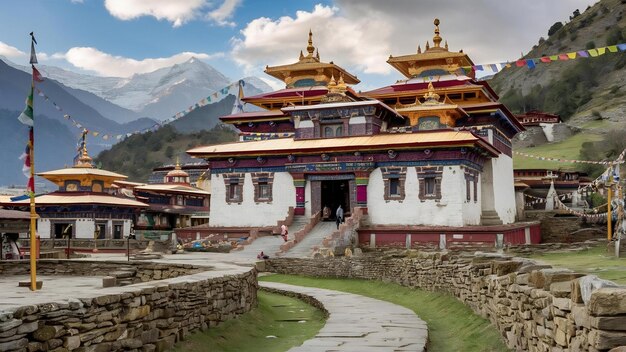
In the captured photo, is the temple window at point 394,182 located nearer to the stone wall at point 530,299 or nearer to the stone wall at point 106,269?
the stone wall at point 530,299

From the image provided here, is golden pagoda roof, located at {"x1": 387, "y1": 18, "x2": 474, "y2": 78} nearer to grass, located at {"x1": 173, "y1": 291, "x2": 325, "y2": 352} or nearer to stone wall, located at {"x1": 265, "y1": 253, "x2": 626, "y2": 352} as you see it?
stone wall, located at {"x1": 265, "y1": 253, "x2": 626, "y2": 352}

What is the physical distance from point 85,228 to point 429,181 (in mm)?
26981

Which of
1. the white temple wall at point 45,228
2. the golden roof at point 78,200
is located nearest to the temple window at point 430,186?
the golden roof at point 78,200

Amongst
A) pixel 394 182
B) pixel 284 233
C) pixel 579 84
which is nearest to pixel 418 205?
pixel 394 182

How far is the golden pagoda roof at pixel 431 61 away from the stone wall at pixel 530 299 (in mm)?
29027

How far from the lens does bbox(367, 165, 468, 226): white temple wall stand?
3444 cm

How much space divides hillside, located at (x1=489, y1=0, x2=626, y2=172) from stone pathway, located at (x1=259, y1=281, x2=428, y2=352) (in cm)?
6801

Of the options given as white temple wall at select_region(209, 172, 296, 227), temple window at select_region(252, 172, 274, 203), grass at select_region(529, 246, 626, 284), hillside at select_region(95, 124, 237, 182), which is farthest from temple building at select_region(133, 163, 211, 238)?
hillside at select_region(95, 124, 237, 182)

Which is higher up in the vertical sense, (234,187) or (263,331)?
(234,187)

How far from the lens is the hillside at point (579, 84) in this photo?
9519 centimetres

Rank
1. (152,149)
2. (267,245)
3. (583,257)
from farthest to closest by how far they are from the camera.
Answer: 1. (152,149)
2. (267,245)
3. (583,257)

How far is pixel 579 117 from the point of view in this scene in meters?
108

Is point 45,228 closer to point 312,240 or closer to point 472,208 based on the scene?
point 312,240

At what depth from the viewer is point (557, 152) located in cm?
8819
